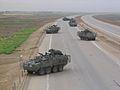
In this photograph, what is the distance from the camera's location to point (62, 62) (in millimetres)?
32781

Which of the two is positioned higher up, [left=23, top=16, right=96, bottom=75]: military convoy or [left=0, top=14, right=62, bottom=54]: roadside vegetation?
[left=23, top=16, right=96, bottom=75]: military convoy

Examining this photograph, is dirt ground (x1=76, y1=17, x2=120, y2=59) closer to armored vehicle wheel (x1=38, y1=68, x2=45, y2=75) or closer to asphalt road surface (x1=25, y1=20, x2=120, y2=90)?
asphalt road surface (x1=25, y1=20, x2=120, y2=90)

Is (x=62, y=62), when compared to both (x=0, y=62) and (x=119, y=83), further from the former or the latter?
(x=0, y=62)

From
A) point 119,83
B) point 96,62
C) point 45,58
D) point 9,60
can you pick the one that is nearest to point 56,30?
point 9,60

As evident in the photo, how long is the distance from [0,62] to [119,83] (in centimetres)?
1934

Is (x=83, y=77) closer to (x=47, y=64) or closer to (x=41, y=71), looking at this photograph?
(x=47, y=64)

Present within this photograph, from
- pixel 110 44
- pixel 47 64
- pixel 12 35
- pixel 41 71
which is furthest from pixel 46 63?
pixel 12 35

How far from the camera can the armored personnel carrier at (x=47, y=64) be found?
29.8m

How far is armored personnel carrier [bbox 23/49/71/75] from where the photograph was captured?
29828 millimetres

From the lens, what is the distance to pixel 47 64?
3080 centimetres

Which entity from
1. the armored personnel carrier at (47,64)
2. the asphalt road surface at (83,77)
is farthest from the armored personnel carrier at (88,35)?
the armored personnel carrier at (47,64)

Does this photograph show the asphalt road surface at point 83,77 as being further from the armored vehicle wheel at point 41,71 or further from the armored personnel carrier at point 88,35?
the armored personnel carrier at point 88,35

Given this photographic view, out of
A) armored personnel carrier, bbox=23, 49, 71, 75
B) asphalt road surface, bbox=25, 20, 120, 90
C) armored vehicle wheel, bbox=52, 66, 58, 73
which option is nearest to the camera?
asphalt road surface, bbox=25, 20, 120, 90

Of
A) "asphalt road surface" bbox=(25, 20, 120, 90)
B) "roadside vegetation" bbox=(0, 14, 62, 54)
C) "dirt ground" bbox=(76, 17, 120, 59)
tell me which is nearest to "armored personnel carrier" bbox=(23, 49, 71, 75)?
"asphalt road surface" bbox=(25, 20, 120, 90)
